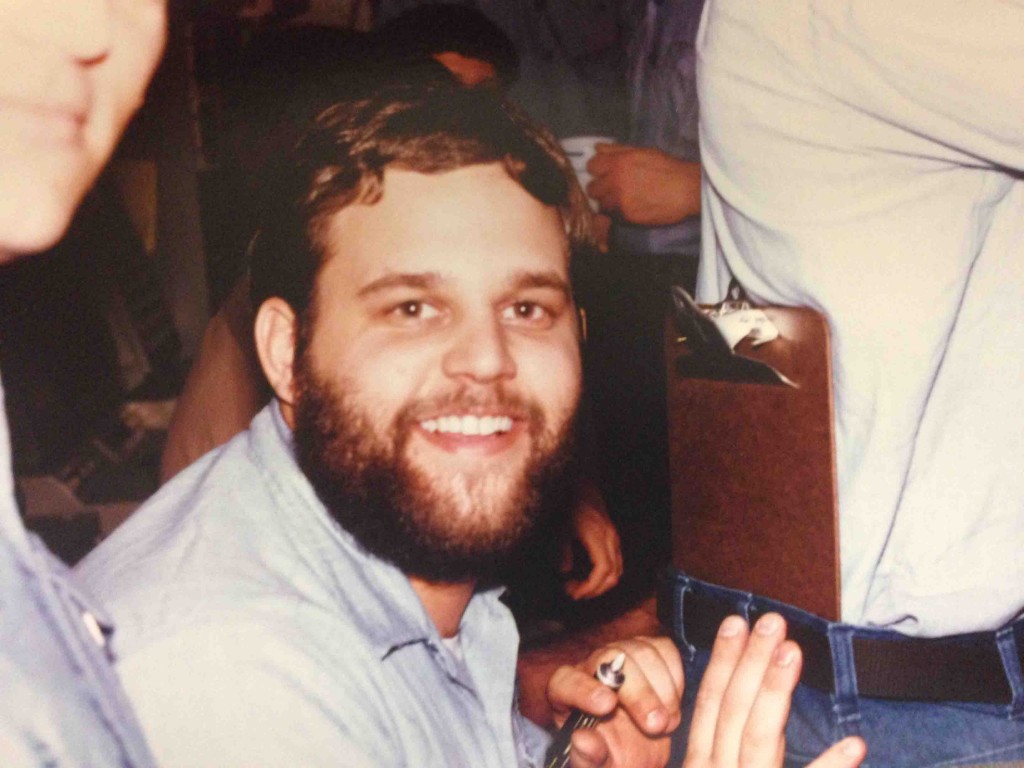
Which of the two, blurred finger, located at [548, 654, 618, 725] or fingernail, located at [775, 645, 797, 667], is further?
blurred finger, located at [548, 654, 618, 725]

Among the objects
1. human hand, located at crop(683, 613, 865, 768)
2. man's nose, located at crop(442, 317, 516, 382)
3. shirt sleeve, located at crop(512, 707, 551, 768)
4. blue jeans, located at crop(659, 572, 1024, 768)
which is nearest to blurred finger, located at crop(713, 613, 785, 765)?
human hand, located at crop(683, 613, 865, 768)

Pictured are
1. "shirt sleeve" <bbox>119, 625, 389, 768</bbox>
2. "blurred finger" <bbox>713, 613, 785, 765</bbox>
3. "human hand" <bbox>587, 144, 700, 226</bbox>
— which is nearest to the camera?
"shirt sleeve" <bbox>119, 625, 389, 768</bbox>

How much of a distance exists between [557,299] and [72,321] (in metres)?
0.41

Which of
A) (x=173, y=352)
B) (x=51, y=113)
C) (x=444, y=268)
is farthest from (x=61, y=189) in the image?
(x=444, y=268)

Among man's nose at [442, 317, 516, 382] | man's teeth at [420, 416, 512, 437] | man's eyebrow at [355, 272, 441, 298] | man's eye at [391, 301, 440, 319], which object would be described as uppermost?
man's eyebrow at [355, 272, 441, 298]

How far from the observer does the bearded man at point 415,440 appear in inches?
26.6

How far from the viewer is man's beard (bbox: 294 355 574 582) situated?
75cm

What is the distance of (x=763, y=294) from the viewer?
0.77 meters

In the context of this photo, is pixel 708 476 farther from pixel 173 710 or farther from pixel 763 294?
pixel 173 710

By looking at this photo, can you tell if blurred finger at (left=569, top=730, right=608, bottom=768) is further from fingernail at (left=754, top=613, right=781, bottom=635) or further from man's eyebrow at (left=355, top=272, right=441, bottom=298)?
man's eyebrow at (left=355, top=272, right=441, bottom=298)

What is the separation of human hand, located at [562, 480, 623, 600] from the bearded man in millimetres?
117

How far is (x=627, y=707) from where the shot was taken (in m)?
0.80

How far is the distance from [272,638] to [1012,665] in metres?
0.62

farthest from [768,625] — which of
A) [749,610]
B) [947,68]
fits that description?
[947,68]
